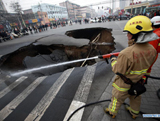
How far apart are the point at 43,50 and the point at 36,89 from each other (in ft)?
16.2

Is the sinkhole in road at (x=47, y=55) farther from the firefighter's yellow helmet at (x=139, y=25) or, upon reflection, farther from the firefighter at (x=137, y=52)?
the firefighter's yellow helmet at (x=139, y=25)

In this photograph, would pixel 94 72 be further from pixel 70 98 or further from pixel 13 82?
pixel 13 82

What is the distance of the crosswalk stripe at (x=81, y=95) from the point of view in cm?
214

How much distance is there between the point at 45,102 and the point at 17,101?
102 centimetres

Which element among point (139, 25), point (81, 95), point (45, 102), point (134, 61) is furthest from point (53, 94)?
point (139, 25)

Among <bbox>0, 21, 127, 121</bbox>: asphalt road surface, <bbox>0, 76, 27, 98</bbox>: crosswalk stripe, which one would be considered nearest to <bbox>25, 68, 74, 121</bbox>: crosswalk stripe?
<bbox>0, 21, 127, 121</bbox>: asphalt road surface

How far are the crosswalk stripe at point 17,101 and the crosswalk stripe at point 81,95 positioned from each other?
5.85ft

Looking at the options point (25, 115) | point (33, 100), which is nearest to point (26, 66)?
point (33, 100)

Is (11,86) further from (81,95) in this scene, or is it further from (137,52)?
(137,52)

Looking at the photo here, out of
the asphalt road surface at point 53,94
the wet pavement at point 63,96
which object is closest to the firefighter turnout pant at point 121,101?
the wet pavement at point 63,96

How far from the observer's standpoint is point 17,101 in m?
2.84

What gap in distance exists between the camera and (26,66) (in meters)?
5.55

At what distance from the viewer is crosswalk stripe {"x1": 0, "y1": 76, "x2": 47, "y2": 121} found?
2.47m

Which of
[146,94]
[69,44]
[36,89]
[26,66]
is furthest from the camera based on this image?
[69,44]
